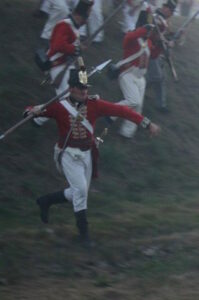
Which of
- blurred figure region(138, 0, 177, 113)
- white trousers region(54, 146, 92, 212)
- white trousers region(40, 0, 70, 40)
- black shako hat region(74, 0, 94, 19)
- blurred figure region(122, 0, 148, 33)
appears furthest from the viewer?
blurred figure region(122, 0, 148, 33)

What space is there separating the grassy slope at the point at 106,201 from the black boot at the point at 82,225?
0.45 feet

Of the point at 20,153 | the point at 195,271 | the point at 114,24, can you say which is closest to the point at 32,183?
the point at 20,153

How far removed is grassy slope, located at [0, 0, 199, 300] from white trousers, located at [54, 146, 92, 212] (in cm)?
53

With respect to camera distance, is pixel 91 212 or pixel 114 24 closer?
pixel 91 212

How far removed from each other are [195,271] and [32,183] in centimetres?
303

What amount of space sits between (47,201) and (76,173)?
27.5 inches

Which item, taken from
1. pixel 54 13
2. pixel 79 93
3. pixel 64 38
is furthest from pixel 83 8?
pixel 54 13

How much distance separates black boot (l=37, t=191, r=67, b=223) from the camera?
10.3 m

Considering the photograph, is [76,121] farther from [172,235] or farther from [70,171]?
[172,235]

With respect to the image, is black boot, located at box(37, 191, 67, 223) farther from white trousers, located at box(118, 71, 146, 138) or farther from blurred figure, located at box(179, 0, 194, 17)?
blurred figure, located at box(179, 0, 194, 17)

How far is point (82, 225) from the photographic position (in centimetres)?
1009

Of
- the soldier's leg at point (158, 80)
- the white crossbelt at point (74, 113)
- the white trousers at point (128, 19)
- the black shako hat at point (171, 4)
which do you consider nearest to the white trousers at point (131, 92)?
the soldier's leg at point (158, 80)

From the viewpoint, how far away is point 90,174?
10.4m

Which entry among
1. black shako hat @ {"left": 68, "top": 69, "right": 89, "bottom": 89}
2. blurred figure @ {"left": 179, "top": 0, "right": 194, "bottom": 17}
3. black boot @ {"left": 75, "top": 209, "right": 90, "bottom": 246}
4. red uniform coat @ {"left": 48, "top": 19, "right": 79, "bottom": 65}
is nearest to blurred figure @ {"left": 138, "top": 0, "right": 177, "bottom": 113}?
red uniform coat @ {"left": 48, "top": 19, "right": 79, "bottom": 65}
